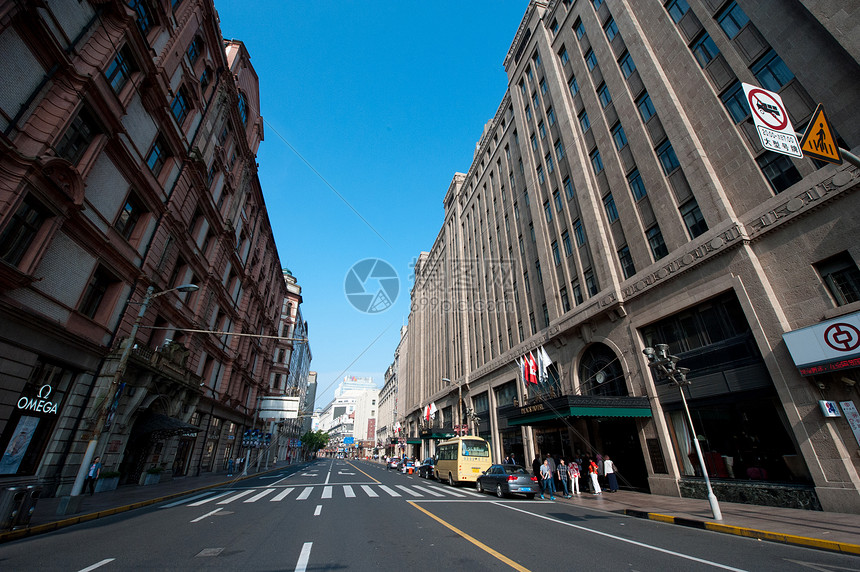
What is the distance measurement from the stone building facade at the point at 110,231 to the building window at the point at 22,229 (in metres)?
0.04

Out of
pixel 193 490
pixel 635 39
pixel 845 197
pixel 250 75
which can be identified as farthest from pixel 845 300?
pixel 250 75

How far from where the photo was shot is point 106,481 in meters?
16.8

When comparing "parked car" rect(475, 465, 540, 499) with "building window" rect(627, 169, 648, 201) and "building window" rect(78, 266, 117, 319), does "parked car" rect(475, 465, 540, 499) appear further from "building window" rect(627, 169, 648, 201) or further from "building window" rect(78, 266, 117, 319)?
"building window" rect(78, 266, 117, 319)

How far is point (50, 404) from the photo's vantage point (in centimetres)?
1384

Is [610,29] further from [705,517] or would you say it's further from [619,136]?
[705,517]

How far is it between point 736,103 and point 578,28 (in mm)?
15869

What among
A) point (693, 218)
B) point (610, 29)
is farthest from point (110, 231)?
point (610, 29)

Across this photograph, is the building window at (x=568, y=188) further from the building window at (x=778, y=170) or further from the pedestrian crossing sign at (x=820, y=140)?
the pedestrian crossing sign at (x=820, y=140)

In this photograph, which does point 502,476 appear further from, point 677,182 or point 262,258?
point 262,258

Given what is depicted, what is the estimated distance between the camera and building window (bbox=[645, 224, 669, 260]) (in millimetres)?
18297

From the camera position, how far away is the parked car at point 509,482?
16.8 metres

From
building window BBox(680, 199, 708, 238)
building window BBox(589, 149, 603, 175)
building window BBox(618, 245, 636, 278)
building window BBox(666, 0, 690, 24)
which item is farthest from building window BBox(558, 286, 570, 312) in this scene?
building window BBox(666, 0, 690, 24)

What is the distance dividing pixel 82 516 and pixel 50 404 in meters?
6.32

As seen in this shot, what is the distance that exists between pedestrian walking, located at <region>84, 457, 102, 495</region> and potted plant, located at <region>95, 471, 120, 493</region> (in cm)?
50
